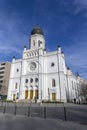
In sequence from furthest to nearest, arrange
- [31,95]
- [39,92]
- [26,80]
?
[26,80] < [31,95] < [39,92]

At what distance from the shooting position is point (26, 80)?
44.4 m

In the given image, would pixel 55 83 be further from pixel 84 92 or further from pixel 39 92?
pixel 84 92

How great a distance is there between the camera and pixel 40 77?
40.8m

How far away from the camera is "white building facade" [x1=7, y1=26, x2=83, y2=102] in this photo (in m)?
38.3

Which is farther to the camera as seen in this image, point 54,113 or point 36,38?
point 36,38

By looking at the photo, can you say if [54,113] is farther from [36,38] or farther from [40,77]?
[36,38]

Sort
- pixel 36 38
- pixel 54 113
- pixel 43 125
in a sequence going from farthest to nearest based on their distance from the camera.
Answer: pixel 36 38 < pixel 54 113 < pixel 43 125

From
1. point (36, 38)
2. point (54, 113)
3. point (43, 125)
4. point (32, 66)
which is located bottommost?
point (54, 113)

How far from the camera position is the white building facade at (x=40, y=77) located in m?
38.3

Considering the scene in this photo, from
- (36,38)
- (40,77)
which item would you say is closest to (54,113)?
(40,77)

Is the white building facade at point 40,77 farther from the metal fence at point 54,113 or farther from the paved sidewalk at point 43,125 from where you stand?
the paved sidewalk at point 43,125

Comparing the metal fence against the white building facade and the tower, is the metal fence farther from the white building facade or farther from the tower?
the tower

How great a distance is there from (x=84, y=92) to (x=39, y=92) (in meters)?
33.2

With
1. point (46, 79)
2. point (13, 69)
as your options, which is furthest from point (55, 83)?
point (13, 69)
